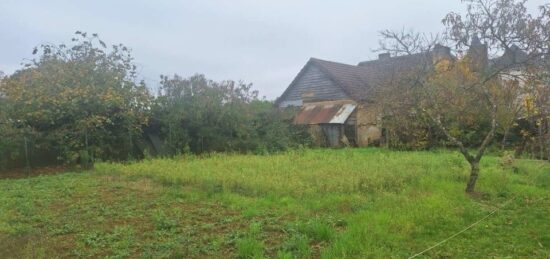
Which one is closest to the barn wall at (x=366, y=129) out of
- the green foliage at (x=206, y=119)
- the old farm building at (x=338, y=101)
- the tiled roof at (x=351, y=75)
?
the old farm building at (x=338, y=101)

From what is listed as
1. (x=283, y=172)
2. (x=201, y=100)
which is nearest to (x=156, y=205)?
(x=283, y=172)

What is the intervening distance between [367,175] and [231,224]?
3.72 m

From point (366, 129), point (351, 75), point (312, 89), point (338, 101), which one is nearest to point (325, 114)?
point (338, 101)

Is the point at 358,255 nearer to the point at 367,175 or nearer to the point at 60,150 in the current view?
the point at 367,175

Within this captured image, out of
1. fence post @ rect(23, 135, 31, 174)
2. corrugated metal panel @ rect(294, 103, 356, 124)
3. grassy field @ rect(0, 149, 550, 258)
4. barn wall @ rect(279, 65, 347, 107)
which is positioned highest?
barn wall @ rect(279, 65, 347, 107)

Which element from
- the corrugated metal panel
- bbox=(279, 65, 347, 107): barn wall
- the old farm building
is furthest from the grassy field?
→ bbox=(279, 65, 347, 107): barn wall

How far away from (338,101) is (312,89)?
8.57 ft

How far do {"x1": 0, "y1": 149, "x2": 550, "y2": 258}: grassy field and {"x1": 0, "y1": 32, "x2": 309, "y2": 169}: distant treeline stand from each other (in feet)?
9.06

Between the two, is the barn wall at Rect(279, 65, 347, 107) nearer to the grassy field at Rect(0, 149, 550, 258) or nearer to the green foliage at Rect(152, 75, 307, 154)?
the green foliage at Rect(152, 75, 307, 154)

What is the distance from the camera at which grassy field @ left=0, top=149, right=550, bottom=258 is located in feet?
15.5

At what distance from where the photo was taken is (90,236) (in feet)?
16.8

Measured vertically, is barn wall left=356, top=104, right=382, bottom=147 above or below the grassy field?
above

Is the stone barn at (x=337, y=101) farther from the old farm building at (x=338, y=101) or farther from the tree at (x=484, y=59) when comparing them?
the tree at (x=484, y=59)

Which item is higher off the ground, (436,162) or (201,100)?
(201,100)
